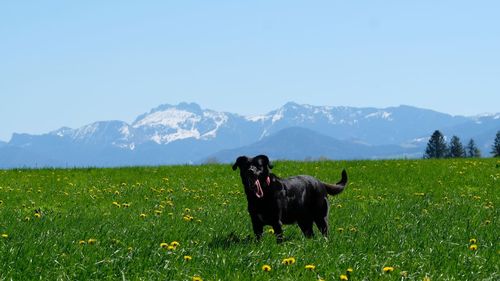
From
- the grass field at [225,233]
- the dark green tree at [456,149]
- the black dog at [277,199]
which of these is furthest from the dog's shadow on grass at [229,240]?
the dark green tree at [456,149]

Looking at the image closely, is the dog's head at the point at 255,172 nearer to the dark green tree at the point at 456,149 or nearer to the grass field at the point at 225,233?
the grass field at the point at 225,233

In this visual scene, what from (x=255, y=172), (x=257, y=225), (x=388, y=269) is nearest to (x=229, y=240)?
(x=257, y=225)

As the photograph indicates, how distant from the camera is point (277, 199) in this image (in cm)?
925

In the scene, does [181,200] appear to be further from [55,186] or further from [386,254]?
[386,254]

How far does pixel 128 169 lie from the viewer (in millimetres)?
23969

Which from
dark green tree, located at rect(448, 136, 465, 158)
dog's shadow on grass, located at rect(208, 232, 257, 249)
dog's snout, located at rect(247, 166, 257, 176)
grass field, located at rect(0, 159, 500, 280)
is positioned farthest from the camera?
dark green tree, located at rect(448, 136, 465, 158)

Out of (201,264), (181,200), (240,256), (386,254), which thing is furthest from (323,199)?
(181,200)

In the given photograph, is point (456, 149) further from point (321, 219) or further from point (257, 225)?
point (257, 225)

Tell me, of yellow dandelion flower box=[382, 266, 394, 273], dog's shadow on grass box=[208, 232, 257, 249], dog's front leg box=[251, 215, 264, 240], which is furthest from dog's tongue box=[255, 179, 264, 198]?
yellow dandelion flower box=[382, 266, 394, 273]

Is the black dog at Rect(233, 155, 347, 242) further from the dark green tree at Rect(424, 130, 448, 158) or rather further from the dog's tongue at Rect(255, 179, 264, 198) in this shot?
the dark green tree at Rect(424, 130, 448, 158)

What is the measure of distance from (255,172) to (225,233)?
1478 mm

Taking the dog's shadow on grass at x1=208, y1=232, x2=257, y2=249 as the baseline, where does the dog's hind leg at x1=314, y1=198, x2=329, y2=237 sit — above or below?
above

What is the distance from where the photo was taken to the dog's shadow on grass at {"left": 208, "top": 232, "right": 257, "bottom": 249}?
340 inches

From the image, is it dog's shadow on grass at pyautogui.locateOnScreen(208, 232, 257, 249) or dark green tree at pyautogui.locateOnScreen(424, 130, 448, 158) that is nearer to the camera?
dog's shadow on grass at pyautogui.locateOnScreen(208, 232, 257, 249)
